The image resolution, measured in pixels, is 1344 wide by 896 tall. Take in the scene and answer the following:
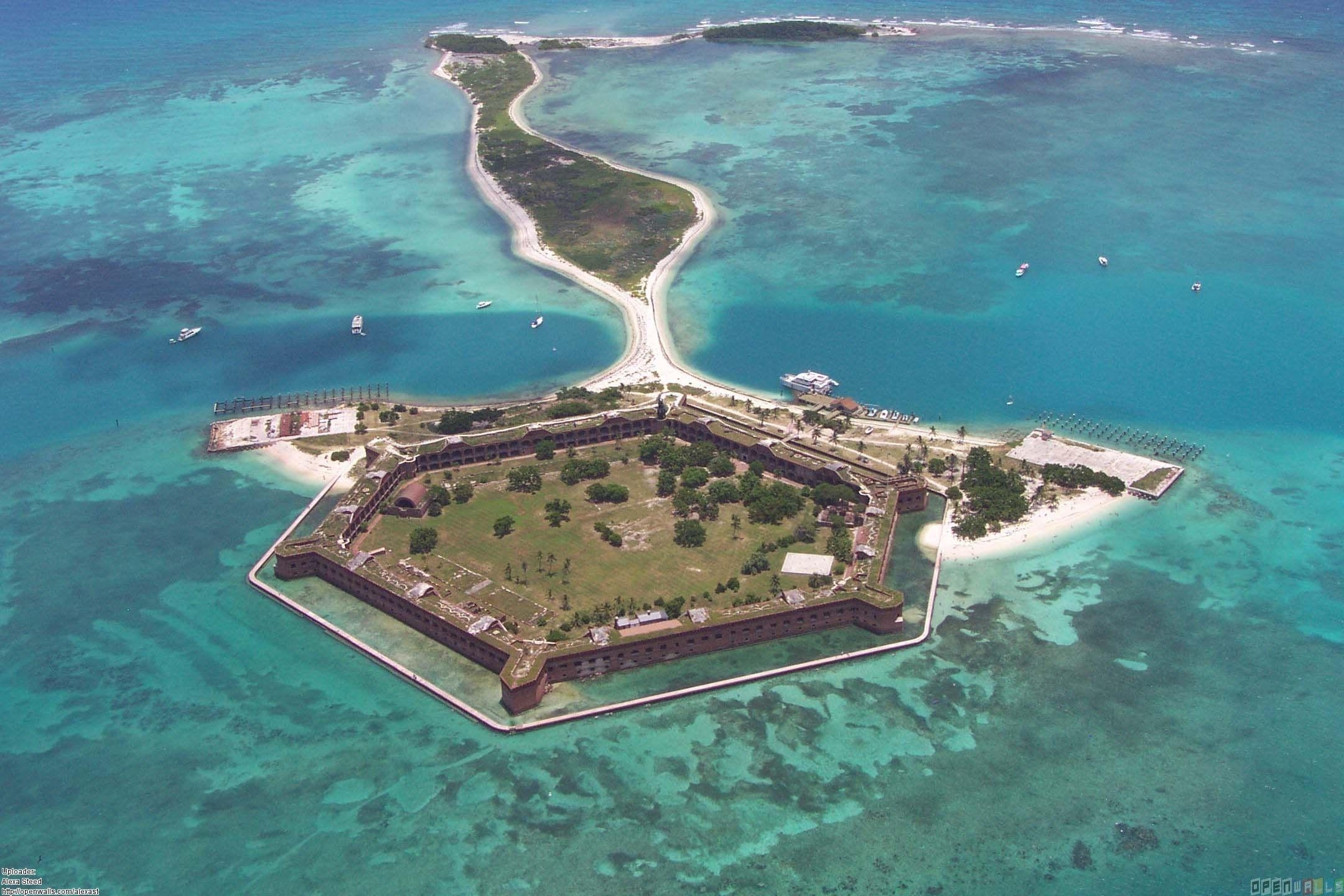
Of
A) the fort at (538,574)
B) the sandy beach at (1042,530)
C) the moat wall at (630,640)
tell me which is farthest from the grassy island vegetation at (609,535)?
the sandy beach at (1042,530)

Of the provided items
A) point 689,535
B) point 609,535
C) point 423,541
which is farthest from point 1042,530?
point 423,541

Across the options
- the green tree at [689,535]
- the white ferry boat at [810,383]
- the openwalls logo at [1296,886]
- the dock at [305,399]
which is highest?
the white ferry boat at [810,383]

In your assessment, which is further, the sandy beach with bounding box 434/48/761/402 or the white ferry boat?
the sandy beach with bounding box 434/48/761/402

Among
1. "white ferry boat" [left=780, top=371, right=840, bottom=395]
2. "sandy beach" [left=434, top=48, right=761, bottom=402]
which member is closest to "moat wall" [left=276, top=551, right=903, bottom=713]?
"white ferry boat" [left=780, top=371, right=840, bottom=395]

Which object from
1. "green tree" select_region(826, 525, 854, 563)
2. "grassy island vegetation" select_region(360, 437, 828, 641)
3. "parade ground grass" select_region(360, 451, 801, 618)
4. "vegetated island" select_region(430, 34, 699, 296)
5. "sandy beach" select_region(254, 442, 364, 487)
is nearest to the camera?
"grassy island vegetation" select_region(360, 437, 828, 641)

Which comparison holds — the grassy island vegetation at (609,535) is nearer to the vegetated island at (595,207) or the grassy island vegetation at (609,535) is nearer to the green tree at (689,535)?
the green tree at (689,535)

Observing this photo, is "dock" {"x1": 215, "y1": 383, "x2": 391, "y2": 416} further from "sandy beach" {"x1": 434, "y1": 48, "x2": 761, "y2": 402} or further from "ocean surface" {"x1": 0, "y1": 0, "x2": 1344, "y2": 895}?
"sandy beach" {"x1": 434, "y1": 48, "x2": 761, "y2": 402}

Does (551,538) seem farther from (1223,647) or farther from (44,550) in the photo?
(1223,647)

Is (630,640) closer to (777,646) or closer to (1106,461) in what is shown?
(777,646)
